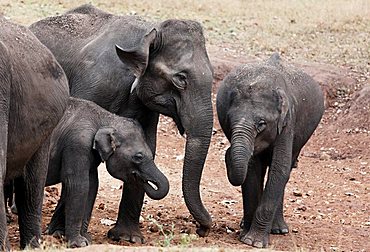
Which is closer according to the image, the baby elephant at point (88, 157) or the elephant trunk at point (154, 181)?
the baby elephant at point (88, 157)

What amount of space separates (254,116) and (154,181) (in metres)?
1.27

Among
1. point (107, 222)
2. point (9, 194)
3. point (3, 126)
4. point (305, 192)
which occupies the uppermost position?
point (3, 126)

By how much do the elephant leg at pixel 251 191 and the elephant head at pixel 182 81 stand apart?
1.33 meters

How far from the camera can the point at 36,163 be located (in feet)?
26.3

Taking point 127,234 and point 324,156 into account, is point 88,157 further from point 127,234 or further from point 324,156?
point 324,156

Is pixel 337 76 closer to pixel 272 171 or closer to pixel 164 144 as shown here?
pixel 164 144

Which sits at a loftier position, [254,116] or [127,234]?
[254,116]

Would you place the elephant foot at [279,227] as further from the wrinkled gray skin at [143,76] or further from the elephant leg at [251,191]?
the wrinkled gray skin at [143,76]

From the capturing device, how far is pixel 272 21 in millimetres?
24734

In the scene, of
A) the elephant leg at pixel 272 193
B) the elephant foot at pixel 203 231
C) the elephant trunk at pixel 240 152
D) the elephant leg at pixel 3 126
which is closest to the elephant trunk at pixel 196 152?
the elephant foot at pixel 203 231

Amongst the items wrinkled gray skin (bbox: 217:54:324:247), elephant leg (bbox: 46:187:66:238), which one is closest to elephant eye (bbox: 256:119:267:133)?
wrinkled gray skin (bbox: 217:54:324:247)

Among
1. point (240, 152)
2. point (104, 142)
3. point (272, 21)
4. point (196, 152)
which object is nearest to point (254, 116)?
point (240, 152)

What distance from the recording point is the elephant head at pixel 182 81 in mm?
8828

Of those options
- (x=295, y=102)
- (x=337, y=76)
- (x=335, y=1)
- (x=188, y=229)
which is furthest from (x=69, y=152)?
(x=335, y=1)
